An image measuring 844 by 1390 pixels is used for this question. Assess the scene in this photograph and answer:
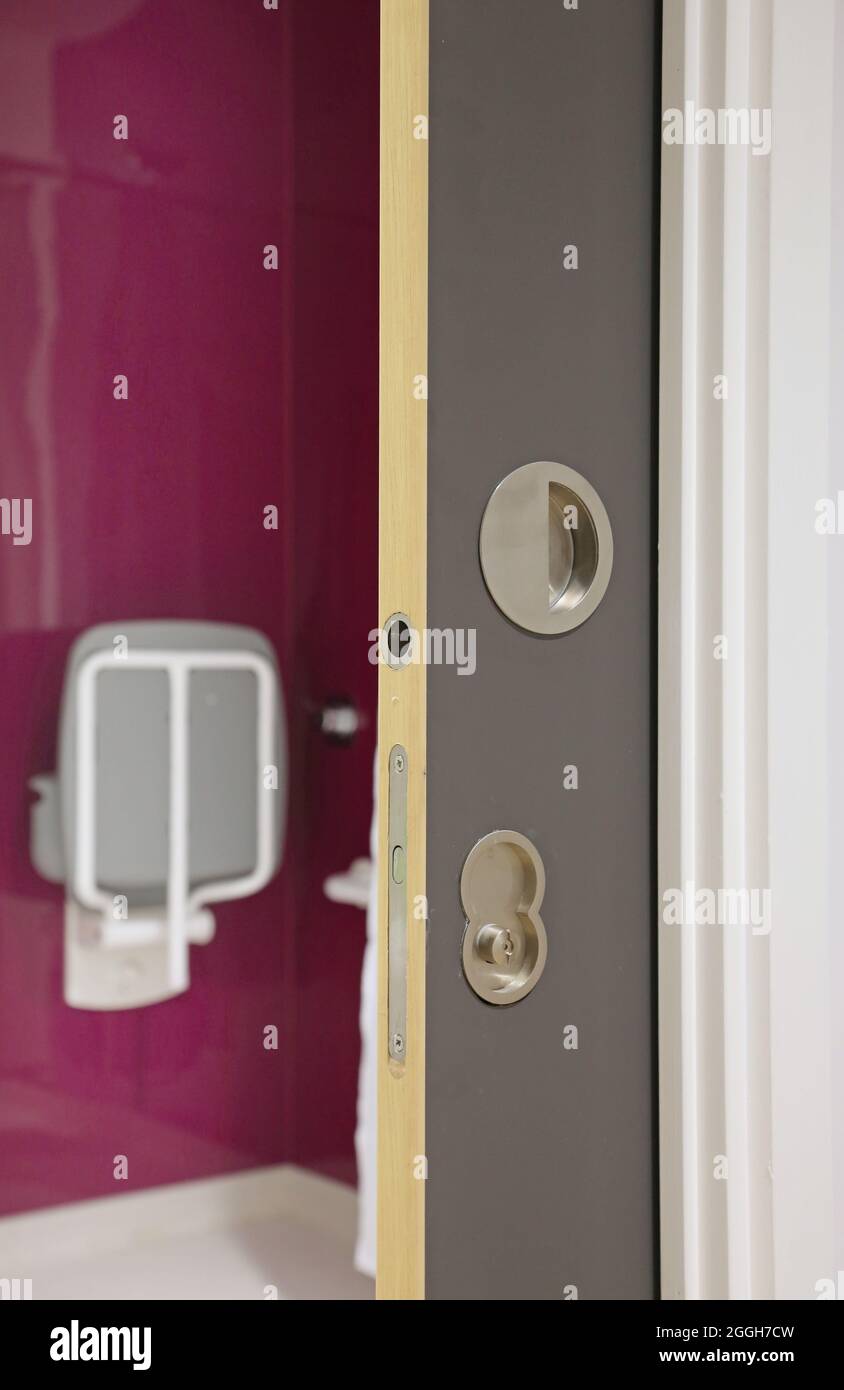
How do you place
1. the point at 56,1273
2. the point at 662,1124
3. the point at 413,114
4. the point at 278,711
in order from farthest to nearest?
the point at 278,711 → the point at 56,1273 → the point at 662,1124 → the point at 413,114

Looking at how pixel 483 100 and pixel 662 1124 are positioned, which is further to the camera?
pixel 662 1124

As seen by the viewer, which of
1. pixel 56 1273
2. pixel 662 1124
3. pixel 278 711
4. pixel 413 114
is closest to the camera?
pixel 413 114

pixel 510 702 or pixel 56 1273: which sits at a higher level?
pixel 510 702

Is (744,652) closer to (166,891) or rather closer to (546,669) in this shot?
(546,669)

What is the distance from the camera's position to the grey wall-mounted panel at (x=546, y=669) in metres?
0.64

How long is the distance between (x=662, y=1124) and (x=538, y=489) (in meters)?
0.40

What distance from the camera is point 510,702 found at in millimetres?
672

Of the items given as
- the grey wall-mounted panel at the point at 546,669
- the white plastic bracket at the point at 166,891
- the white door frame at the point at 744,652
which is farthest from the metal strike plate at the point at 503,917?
the white plastic bracket at the point at 166,891

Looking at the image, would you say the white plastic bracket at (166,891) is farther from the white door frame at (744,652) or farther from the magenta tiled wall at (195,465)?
the white door frame at (744,652)

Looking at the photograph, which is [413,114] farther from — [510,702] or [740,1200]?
[740,1200]

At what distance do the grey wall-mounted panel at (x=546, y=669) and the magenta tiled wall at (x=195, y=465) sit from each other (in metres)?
1.53

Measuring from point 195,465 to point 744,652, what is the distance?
66.9 inches

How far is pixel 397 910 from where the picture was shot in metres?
0.64
